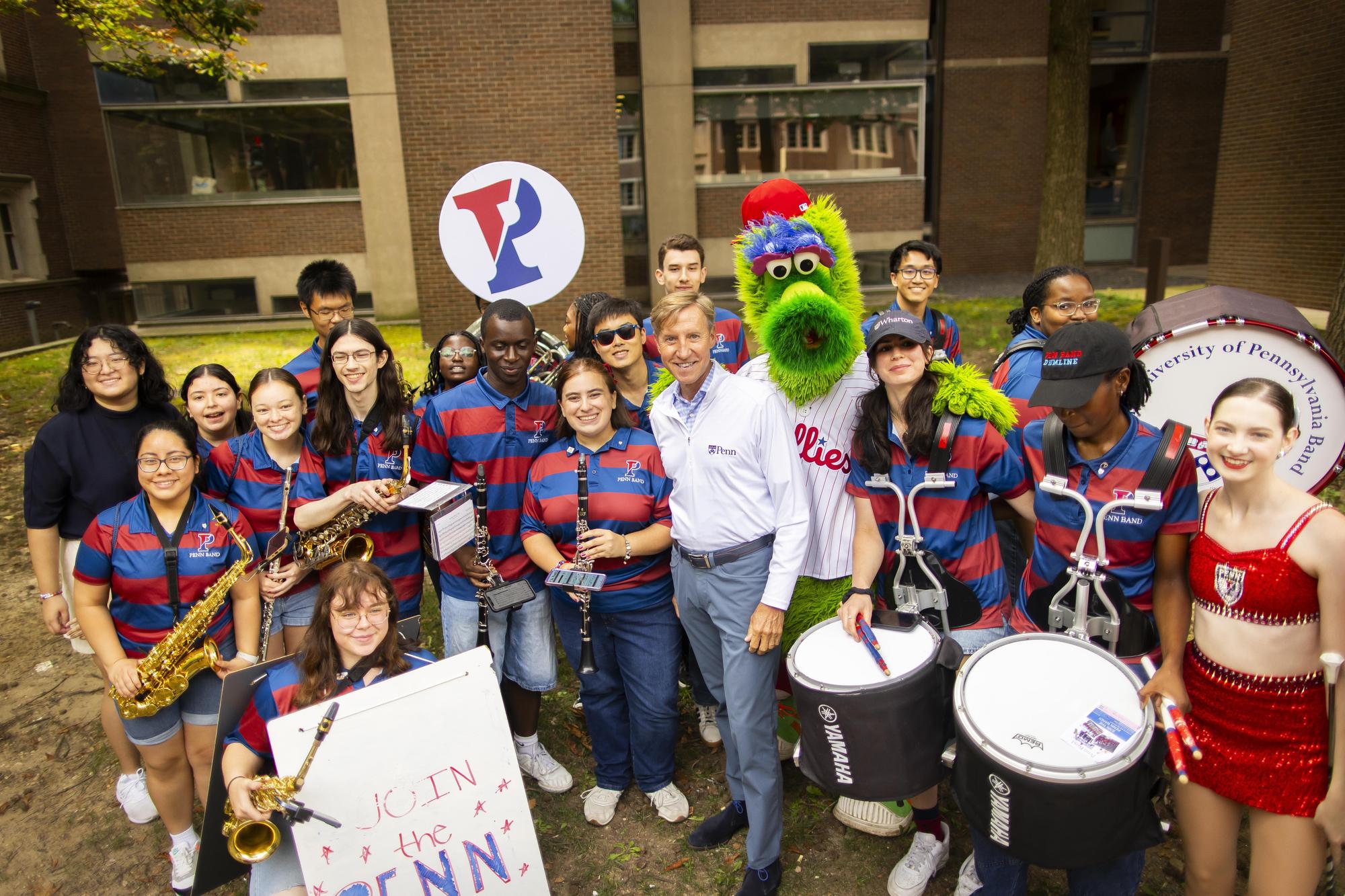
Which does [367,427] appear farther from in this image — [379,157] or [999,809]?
[379,157]

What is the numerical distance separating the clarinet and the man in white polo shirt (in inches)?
15.7

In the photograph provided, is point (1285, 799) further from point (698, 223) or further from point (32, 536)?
point (698, 223)

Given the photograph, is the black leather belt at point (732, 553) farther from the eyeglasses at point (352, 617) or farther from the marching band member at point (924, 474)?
the eyeglasses at point (352, 617)

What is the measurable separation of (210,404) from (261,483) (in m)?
0.67

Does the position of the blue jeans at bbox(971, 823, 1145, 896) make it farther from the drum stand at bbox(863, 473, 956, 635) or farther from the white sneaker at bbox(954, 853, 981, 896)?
the drum stand at bbox(863, 473, 956, 635)

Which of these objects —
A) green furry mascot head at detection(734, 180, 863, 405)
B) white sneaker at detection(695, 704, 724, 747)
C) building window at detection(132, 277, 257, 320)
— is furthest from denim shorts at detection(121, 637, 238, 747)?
building window at detection(132, 277, 257, 320)

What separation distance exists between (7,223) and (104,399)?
69.4ft

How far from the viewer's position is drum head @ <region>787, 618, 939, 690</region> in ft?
8.96

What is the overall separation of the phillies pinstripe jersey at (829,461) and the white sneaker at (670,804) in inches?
51.8

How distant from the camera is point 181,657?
3354 mm

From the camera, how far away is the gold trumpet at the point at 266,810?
2.66m

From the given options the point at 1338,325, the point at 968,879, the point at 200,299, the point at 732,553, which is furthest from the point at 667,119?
the point at 968,879

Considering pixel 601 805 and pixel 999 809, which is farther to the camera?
pixel 601 805

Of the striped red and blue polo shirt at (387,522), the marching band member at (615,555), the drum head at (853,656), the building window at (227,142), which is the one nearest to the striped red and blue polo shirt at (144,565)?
the striped red and blue polo shirt at (387,522)
